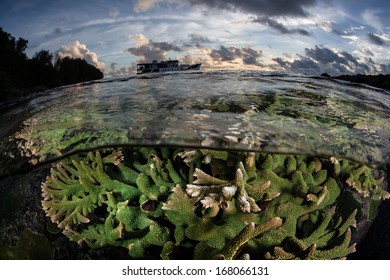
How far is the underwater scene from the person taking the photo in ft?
12.4

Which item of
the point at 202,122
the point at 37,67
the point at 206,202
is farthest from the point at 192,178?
the point at 37,67

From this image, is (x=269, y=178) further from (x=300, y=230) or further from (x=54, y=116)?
(x=54, y=116)

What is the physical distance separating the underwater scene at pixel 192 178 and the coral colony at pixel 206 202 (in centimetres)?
1

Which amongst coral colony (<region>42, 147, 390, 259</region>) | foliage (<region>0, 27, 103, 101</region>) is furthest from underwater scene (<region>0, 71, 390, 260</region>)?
foliage (<region>0, 27, 103, 101</region>)

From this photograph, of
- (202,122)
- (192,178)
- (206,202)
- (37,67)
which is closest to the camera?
(206,202)

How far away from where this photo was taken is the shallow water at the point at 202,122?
14.6ft

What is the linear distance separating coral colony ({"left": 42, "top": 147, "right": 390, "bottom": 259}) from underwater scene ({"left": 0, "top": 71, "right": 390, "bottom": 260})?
0.5 inches

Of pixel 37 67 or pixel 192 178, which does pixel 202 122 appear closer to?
pixel 192 178

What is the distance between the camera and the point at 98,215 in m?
4.48

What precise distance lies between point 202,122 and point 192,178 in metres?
0.85

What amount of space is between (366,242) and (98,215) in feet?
11.8

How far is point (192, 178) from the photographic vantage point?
13.4 feet

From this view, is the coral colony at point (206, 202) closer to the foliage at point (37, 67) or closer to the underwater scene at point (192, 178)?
the underwater scene at point (192, 178)

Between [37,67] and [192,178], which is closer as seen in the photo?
[192,178]
